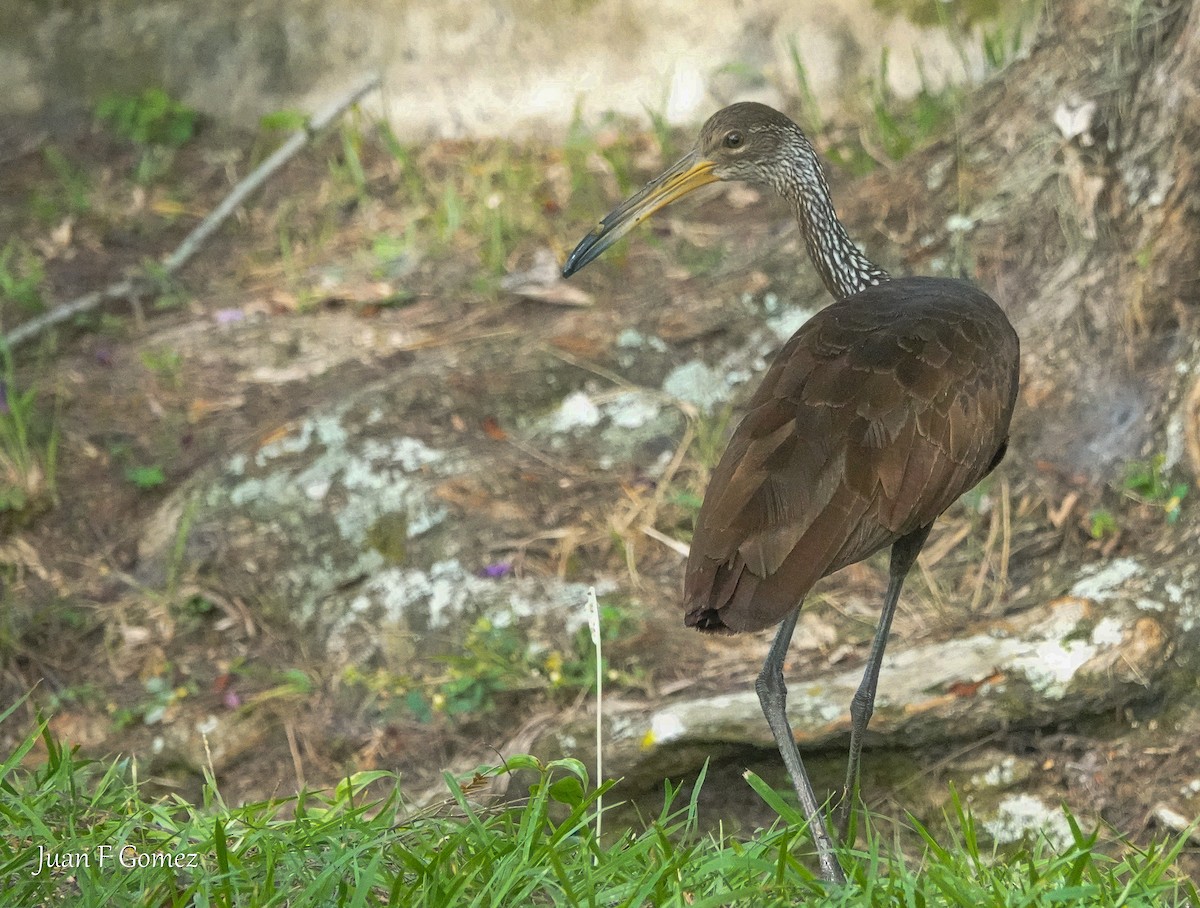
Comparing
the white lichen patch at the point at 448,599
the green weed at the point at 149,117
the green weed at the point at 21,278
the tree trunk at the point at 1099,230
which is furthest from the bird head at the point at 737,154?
the green weed at the point at 149,117

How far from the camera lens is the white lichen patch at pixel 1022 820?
3.45m

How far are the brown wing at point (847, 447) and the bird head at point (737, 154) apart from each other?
653 mm

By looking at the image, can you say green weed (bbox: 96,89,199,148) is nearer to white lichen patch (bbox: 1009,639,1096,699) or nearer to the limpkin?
the limpkin

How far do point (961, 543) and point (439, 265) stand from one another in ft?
8.09

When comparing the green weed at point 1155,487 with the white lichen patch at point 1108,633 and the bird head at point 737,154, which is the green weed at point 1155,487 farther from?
the bird head at point 737,154

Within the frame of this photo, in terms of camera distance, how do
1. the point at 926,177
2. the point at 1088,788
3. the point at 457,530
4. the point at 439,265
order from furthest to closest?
the point at 439,265 → the point at 926,177 → the point at 457,530 → the point at 1088,788

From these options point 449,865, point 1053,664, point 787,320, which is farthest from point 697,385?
point 449,865

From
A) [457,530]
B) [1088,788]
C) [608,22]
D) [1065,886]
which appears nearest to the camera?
[1065,886]

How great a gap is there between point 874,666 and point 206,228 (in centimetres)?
375

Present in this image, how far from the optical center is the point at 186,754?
4.06 m

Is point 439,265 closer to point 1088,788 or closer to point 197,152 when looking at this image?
point 197,152

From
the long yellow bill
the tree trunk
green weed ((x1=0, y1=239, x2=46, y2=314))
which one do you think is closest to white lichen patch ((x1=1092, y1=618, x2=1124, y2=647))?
the tree trunk

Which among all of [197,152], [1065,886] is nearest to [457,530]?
[1065,886]

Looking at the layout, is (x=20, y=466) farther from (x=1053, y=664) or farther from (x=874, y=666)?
(x=1053, y=664)
